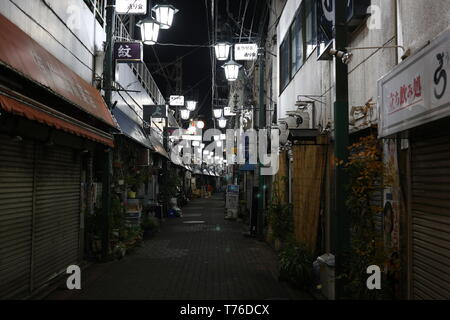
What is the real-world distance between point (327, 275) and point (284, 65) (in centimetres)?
1130

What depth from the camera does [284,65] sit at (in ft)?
59.9

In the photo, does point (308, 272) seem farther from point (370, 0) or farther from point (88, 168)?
point (88, 168)

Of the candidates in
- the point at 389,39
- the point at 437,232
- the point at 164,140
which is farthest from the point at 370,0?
the point at 164,140

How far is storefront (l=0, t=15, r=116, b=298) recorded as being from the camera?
7.13 m

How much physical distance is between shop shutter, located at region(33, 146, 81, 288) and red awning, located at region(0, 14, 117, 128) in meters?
1.41

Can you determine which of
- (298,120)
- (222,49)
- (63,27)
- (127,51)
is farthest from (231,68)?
(63,27)

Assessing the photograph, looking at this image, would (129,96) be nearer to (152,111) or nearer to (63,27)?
(152,111)

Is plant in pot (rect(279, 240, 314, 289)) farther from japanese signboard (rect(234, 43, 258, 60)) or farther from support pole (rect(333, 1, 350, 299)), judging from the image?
japanese signboard (rect(234, 43, 258, 60))

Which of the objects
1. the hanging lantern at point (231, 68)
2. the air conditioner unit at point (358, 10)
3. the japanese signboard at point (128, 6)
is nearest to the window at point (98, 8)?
the japanese signboard at point (128, 6)

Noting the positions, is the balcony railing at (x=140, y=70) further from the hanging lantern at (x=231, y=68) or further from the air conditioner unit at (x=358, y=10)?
the air conditioner unit at (x=358, y=10)

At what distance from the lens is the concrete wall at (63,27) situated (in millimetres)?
8648

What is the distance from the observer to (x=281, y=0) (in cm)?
1936

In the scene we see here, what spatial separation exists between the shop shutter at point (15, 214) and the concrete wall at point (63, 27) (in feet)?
8.27
